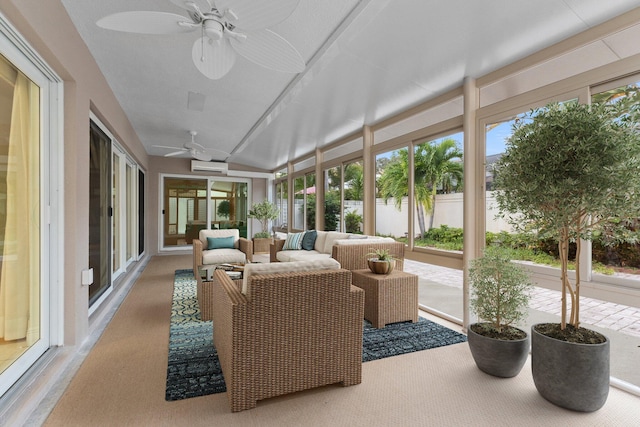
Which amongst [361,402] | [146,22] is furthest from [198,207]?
[361,402]

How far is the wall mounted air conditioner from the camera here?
8578 millimetres

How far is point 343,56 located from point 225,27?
57.5 inches

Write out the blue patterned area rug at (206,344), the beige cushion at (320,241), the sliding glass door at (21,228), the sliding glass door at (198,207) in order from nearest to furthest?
the sliding glass door at (21,228) → the blue patterned area rug at (206,344) → the beige cushion at (320,241) → the sliding glass door at (198,207)

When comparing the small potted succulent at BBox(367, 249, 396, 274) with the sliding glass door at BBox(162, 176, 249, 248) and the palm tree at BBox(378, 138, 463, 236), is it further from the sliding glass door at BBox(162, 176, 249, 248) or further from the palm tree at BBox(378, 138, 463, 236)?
the sliding glass door at BBox(162, 176, 249, 248)

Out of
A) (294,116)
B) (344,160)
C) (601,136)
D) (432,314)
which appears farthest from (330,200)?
(601,136)

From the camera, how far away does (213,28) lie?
1789mm

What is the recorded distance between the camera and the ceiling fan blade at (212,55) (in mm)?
2012

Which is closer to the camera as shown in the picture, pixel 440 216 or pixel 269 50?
pixel 269 50

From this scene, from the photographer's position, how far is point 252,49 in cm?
204

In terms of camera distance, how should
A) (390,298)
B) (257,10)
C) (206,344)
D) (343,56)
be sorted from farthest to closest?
1. (390,298)
2. (343,56)
3. (206,344)
4. (257,10)

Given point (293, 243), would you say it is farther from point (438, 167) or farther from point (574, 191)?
point (574, 191)

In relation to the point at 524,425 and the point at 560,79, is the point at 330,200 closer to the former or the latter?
the point at 560,79

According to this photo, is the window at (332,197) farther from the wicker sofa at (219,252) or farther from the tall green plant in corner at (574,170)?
the tall green plant in corner at (574,170)

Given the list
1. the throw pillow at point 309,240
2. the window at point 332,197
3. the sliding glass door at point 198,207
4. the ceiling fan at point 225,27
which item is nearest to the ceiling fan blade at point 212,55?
the ceiling fan at point 225,27
